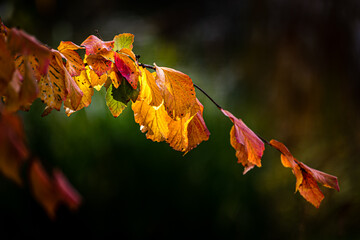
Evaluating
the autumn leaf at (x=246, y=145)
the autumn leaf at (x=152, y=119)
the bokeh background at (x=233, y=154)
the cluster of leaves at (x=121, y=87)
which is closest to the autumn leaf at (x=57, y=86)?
the cluster of leaves at (x=121, y=87)

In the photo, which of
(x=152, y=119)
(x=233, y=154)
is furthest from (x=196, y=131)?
(x=233, y=154)

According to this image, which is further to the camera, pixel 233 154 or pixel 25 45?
pixel 233 154

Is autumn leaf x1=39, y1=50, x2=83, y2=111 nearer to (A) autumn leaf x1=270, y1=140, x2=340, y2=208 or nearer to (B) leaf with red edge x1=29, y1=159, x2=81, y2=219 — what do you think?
(B) leaf with red edge x1=29, y1=159, x2=81, y2=219

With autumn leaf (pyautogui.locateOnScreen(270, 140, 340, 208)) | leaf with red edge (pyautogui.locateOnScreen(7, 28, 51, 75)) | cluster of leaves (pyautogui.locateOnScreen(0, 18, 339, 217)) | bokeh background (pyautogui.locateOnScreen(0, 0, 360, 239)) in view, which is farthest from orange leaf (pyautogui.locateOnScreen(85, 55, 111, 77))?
bokeh background (pyautogui.locateOnScreen(0, 0, 360, 239))

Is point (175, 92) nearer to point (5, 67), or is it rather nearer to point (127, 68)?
point (127, 68)

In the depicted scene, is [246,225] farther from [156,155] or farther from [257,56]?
[257,56]
